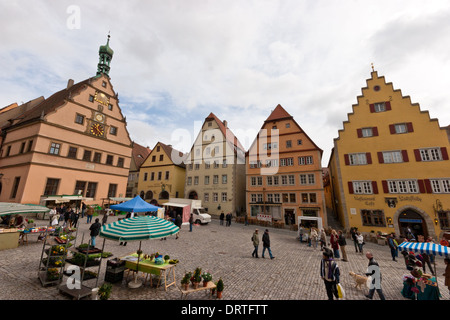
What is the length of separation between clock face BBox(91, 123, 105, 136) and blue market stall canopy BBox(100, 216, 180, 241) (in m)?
24.5

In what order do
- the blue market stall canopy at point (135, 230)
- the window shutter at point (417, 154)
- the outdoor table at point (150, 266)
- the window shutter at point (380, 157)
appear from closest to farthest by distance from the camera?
1. the blue market stall canopy at point (135, 230)
2. the outdoor table at point (150, 266)
3. the window shutter at point (417, 154)
4. the window shutter at point (380, 157)

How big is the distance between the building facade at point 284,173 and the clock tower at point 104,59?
89.8 ft

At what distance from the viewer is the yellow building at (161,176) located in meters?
35.3

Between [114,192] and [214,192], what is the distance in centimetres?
1510

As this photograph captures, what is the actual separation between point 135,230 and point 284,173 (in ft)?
79.1

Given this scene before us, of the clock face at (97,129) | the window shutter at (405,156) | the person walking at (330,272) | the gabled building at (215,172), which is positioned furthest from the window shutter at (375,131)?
the clock face at (97,129)

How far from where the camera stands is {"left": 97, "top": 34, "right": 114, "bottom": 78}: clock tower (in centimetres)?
3121

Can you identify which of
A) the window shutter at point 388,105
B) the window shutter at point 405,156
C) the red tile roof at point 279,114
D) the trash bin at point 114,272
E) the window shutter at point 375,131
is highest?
the red tile roof at point 279,114

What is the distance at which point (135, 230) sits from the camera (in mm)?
6016

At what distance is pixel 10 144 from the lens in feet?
76.8

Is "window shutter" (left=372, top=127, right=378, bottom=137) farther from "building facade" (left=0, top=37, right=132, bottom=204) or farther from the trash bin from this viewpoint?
"building facade" (left=0, top=37, right=132, bottom=204)

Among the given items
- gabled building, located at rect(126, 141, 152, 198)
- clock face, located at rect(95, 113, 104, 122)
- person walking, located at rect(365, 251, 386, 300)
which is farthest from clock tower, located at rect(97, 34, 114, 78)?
person walking, located at rect(365, 251, 386, 300)

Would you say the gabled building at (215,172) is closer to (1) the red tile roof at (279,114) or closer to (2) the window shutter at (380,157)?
(1) the red tile roof at (279,114)
